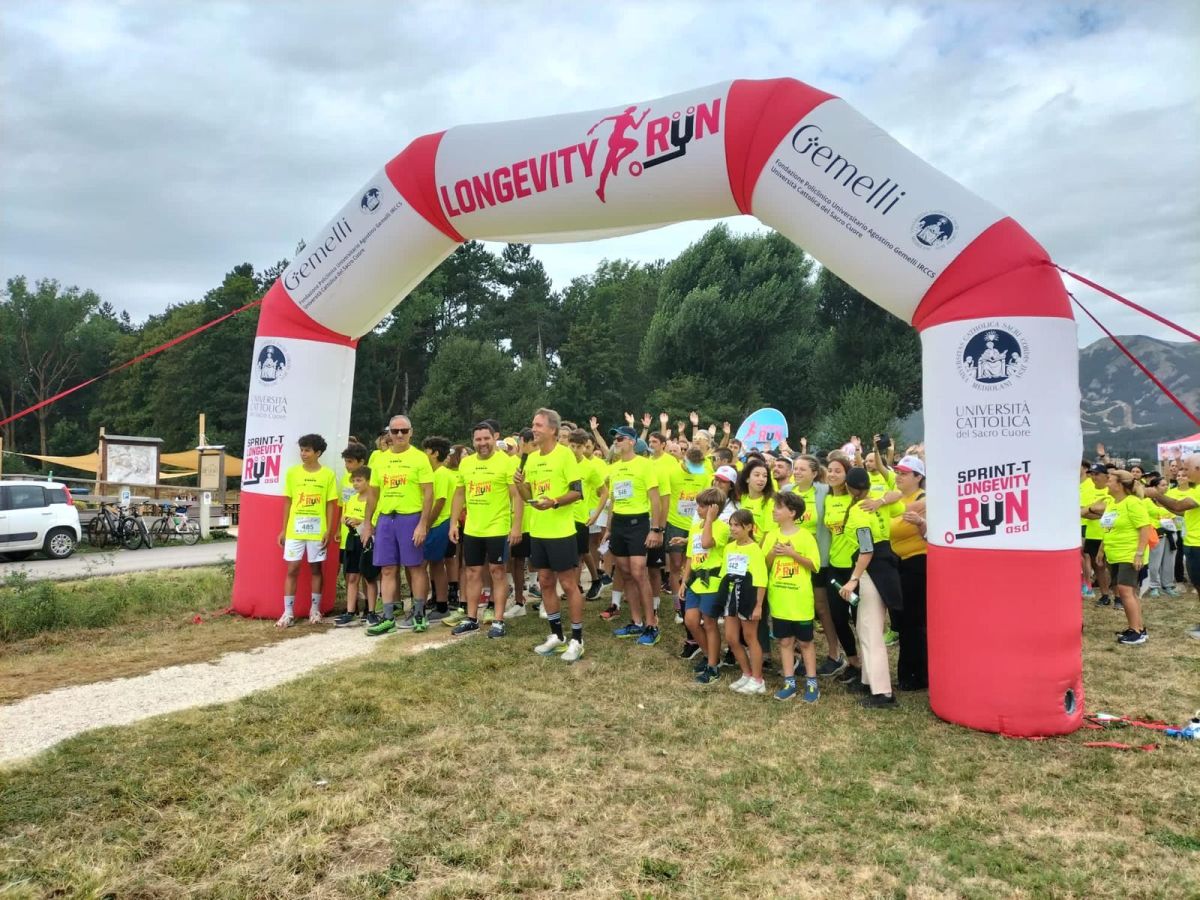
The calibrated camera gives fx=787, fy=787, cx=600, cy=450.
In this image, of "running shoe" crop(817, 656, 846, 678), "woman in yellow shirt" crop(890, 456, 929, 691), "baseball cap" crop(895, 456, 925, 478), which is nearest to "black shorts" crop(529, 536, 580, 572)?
"running shoe" crop(817, 656, 846, 678)

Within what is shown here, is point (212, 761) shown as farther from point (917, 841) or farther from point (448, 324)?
point (448, 324)

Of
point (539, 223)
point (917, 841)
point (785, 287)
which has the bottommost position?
point (917, 841)

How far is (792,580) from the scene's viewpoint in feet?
18.2

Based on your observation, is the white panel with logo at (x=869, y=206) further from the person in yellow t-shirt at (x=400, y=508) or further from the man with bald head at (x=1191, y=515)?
the man with bald head at (x=1191, y=515)

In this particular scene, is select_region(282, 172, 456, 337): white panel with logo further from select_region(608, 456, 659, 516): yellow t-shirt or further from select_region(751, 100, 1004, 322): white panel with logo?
select_region(751, 100, 1004, 322): white panel with logo

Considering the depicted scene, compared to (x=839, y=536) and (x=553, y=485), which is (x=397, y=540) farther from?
(x=839, y=536)

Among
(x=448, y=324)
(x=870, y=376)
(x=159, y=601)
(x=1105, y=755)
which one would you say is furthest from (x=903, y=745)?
(x=448, y=324)

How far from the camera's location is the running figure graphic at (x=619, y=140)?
6258 millimetres

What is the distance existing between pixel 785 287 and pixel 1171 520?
25911mm

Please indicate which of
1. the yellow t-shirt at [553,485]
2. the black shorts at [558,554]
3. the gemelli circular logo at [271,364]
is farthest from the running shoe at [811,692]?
the gemelli circular logo at [271,364]

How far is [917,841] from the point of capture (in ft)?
11.3

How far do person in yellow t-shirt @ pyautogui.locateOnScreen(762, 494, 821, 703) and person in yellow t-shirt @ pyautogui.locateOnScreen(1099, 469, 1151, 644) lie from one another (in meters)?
3.73

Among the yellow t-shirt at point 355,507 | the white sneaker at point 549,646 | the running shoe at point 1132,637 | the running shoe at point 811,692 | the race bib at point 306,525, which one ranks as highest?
the yellow t-shirt at point 355,507

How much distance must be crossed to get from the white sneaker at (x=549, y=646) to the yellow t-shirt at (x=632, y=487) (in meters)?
1.34
